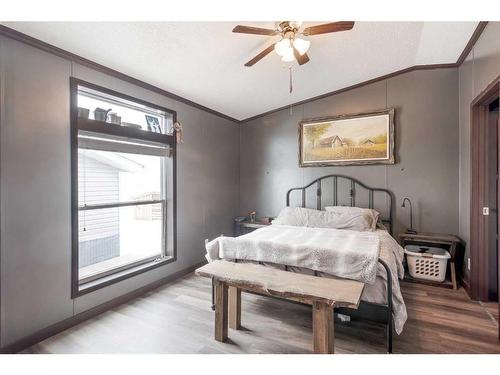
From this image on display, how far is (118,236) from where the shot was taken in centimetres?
291

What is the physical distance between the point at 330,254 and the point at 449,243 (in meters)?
2.05

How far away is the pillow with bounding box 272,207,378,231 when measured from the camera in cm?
333

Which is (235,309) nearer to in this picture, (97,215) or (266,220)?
(97,215)

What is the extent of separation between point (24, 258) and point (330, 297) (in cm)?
231

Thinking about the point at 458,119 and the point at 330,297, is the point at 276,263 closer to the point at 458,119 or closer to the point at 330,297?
the point at 330,297

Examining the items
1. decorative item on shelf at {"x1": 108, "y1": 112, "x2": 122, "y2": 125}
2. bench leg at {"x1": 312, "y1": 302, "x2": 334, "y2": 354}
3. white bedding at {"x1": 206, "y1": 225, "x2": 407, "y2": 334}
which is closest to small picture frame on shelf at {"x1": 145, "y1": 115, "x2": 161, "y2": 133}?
decorative item on shelf at {"x1": 108, "y1": 112, "x2": 122, "y2": 125}

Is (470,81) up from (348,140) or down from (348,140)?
up

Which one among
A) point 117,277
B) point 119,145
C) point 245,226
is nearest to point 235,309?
point 117,277

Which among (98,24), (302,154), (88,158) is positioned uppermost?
(98,24)

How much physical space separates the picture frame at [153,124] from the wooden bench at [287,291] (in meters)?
1.87

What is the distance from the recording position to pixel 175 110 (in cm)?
339

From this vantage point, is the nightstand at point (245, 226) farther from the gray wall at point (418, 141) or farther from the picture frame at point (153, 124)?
the picture frame at point (153, 124)

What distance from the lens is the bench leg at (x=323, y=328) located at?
5.50ft
